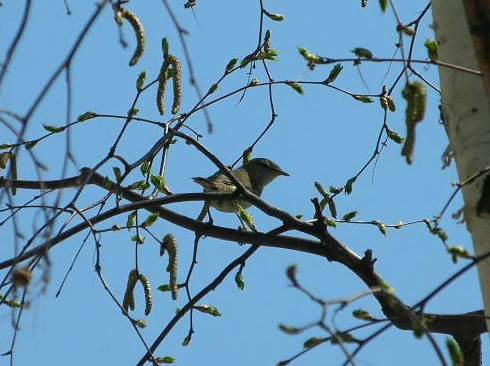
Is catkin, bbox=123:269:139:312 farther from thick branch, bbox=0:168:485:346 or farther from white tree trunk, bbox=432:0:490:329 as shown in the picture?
white tree trunk, bbox=432:0:490:329

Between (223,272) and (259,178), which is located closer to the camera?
(223,272)

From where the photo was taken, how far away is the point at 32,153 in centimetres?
303

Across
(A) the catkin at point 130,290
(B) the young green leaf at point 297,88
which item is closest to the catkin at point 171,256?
(A) the catkin at point 130,290

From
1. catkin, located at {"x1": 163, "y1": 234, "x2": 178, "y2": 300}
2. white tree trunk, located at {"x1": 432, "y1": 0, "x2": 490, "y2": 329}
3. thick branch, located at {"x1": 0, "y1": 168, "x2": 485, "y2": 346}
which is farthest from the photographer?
thick branch, located at {"x1": 0, "y1": 168, "x2": 485, "y2": 346}

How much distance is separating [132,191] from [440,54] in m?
1.67

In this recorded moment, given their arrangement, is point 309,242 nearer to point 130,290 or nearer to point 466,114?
point 130,290

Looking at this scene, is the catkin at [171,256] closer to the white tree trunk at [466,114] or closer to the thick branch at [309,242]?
the thick branch at [309,242]

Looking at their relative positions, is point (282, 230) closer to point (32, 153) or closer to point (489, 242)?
point (489, 242)

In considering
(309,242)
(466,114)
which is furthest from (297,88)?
(466,114)

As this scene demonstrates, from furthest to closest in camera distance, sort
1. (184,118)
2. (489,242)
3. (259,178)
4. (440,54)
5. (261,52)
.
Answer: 1. (259,178)
2. (261,52)
3. (184,118)
4. (440,54)
5. (489,242)

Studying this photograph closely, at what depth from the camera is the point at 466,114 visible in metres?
3.70

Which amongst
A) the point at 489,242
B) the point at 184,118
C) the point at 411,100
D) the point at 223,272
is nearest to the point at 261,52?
the point at 184,118

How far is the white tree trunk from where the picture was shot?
3.47m

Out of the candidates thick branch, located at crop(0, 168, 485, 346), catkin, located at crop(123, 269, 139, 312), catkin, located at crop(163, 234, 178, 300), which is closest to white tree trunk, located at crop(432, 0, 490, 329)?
thick branch, located at crop(0, 168, 485, 346)
